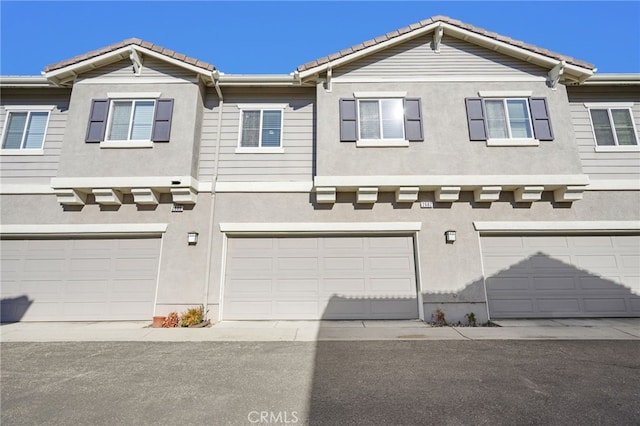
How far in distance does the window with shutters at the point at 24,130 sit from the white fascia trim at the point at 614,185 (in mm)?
15742

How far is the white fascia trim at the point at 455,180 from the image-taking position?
748 cm

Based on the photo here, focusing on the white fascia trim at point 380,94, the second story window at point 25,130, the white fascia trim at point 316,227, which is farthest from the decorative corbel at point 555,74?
the second story window at point 25,130

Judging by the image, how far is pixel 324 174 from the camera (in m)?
7.66

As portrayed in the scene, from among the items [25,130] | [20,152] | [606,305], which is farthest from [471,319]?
[25,130]

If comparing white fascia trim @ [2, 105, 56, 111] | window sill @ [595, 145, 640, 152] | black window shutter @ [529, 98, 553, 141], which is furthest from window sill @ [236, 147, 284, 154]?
window sill @ [595, 145, 640, 152]

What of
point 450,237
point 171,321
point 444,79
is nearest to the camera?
point 171,321

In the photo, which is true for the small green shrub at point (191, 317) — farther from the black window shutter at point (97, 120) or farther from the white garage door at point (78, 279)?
the black window shutter at point (97, 120)

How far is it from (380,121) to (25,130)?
10.6 m

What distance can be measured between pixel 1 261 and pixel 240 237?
662cm

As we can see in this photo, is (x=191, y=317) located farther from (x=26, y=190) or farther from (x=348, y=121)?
(x=348, y=121)

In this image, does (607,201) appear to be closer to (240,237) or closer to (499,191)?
(499,191)

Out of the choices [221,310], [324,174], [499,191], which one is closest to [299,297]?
[221,310]

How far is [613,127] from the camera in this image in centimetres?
851

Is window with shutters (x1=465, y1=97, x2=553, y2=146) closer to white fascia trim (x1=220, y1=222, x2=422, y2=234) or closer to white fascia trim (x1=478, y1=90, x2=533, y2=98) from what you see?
white fascia trim (x1=478, y1=90, x2=533, y2=98)
